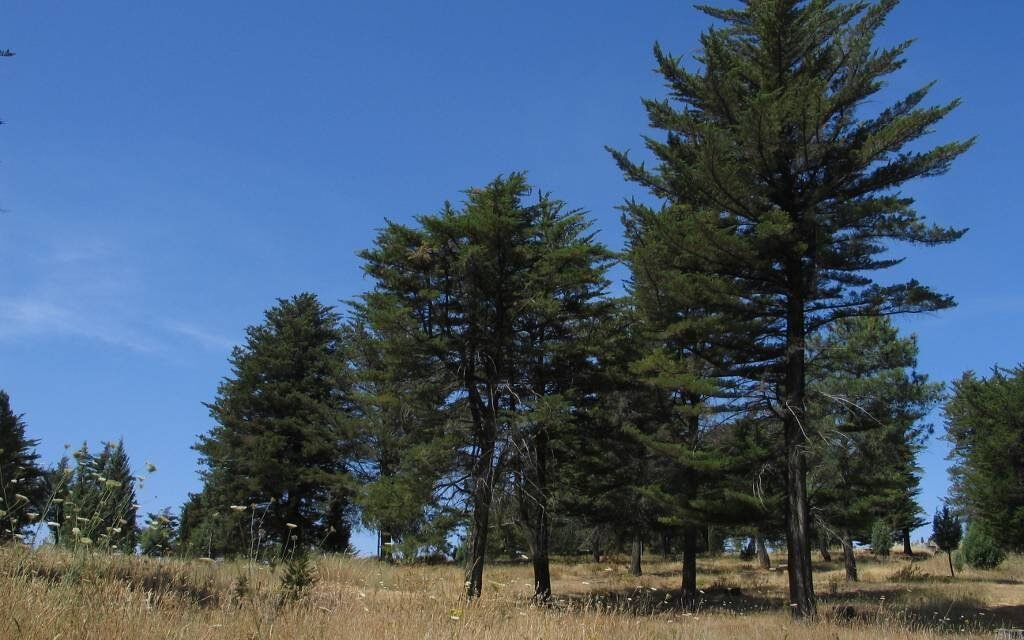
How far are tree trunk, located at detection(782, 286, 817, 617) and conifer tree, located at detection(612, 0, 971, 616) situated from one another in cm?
3

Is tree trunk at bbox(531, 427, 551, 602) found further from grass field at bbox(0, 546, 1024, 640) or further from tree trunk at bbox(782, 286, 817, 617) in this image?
grass field at bbox(0, 546, 1024, 640)

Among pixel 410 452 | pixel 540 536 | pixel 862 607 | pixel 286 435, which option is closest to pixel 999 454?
pixel 862 607

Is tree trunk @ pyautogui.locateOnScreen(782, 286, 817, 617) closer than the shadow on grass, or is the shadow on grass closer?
the shadow on grass

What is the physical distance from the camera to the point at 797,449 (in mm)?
15250

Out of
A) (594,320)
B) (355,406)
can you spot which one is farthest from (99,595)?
(355,406)

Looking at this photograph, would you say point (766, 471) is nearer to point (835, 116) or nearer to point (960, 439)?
point (835, 116)

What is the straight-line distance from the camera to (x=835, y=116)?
15922 millimetres

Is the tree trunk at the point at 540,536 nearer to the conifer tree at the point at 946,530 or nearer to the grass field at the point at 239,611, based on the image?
the grass field at the point at 239,611

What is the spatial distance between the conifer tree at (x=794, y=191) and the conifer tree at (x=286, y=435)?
18658mm

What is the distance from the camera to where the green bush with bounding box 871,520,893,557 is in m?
38.8

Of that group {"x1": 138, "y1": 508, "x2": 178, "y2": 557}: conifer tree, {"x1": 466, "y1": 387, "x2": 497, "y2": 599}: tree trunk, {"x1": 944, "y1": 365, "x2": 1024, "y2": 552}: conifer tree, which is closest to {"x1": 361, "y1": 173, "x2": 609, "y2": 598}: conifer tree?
{"x1": 466, "y1": 387, "x2": 497, "y2": 599}: tree trunk

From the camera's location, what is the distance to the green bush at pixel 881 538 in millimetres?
38781

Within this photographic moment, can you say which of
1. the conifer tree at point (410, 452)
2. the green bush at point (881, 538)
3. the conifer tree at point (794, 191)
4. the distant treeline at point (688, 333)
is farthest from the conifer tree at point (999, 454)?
the conifer tree at point (410, 452)

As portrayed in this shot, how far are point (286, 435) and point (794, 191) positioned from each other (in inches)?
930
